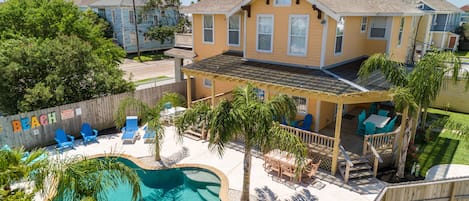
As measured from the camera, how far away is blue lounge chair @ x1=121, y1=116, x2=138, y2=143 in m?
15.9

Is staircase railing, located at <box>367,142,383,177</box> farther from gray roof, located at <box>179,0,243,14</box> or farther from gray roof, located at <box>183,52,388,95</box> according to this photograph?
gray roof, located at <box>179,0,243,14</box>

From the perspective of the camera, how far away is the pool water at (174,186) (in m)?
11.5

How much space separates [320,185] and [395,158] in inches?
158

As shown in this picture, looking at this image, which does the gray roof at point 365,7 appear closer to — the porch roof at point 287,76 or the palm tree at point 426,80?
the porch roof at point 287,76

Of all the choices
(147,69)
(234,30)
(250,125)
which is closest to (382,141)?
(250,125)

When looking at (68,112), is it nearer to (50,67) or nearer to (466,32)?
(50,67)

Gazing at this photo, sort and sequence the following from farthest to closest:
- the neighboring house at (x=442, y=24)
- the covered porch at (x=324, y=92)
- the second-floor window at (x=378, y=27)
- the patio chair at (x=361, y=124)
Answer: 1. the neighboring house at (x=442, y=24)
2. the second-floor window at (x=378, y=27)
3. the patio chair at (x=361, y=124)
4. the covered porch at (x=324, y=92)

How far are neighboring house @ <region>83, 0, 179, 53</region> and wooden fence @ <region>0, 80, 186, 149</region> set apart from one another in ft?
89.7

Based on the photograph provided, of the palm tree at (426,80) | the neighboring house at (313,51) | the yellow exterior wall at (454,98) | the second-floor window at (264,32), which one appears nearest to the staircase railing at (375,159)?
the neighboring house at (313,51)

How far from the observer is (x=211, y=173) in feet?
42.4

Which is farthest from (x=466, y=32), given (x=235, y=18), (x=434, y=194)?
(x=434, y=194)

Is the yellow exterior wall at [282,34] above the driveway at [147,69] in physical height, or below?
above

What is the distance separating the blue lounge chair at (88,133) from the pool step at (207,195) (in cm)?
703

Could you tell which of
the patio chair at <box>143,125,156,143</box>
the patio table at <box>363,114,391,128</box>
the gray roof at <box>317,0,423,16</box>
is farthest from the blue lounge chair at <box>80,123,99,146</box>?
the patio table at <box>363,114,391,128</box>
